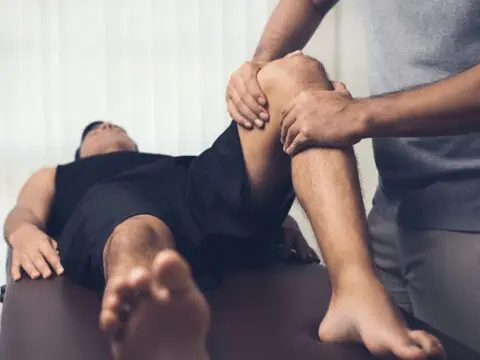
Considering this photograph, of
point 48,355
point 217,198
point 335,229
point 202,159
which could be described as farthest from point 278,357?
Result: point 202,159

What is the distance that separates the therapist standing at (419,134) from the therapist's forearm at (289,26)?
0.47 feet

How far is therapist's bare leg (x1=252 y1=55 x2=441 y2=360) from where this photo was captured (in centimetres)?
78

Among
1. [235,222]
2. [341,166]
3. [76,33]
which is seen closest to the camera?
[341,166]

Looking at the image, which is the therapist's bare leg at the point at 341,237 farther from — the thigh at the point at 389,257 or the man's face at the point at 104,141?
the man's face at the point at 104,141

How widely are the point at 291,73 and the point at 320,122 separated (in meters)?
0.12

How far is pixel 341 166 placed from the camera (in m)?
0.93

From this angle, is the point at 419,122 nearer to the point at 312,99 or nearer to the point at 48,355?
the point at 312,99

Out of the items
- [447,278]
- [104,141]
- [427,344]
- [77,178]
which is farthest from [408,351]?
[104,141]

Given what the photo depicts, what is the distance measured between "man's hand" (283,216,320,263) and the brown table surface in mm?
103

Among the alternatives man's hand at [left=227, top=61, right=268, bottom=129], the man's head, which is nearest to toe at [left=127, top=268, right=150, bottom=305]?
man's hand at [left=227, top=61, right=268, bottom=129]

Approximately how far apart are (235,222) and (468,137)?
0.45 m

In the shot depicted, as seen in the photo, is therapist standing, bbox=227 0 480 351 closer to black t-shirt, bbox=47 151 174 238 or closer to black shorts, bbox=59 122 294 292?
black shorts, bbox=59 122 294 292

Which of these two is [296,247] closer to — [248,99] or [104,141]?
[248,99]

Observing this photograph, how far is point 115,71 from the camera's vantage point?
2123 millimetres
